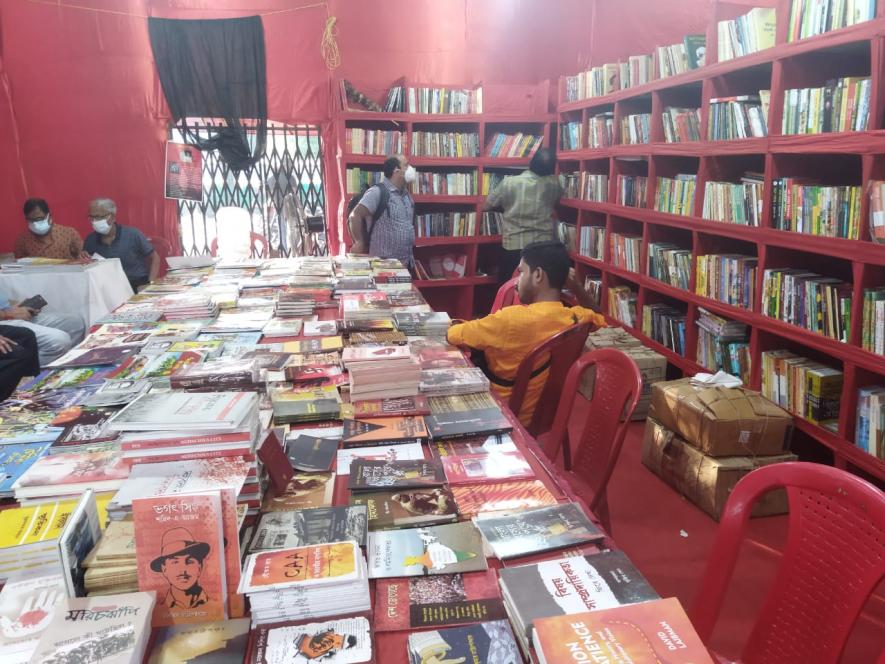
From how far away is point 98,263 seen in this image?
13.5 ft

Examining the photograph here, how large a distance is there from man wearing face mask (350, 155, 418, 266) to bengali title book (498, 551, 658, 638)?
3736 mm

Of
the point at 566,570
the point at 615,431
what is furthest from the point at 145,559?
the point at 615,431

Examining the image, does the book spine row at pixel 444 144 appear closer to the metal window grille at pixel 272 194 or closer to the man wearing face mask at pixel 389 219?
the man wearing face mask at pixel 389 219

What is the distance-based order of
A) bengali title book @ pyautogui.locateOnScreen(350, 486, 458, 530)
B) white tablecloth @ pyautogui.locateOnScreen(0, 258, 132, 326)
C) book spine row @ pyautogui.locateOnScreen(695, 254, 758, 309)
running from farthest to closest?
white tablecloth @ pyautogui.locateOnScreen(0, 258, 132, 326) < book spine row @ pyautogui.locateOnScreen(695, 254, 758, 309) < bengali title book @ pyautogui.locateOnScreen(350, 486, 458, 530)

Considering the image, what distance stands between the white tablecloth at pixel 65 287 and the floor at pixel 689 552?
3.26 metres

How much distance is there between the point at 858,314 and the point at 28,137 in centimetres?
566

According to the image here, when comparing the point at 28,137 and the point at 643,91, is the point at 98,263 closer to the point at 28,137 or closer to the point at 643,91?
the point at 28,137

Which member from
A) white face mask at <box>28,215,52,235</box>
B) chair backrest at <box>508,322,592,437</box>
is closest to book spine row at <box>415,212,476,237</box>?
white face mask at <box>28,215,52,235</box>

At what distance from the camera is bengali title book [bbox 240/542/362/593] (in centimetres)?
100

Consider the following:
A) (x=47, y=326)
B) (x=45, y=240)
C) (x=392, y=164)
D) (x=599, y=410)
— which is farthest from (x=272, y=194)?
(x=599, y=410)

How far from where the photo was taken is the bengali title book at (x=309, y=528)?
3.90ft

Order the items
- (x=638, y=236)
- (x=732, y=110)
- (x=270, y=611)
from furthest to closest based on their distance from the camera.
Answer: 1. (x=638, y=236)
2. (x=732, y=110)
3. (x=270, y=611)

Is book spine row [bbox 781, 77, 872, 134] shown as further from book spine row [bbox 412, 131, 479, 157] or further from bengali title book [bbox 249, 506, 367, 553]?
book spine row [bbox 412, 131, 479, 157]

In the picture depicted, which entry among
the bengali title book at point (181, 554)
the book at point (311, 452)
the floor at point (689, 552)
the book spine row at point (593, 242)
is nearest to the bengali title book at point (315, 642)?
the bengali title book at point (181, 554)
